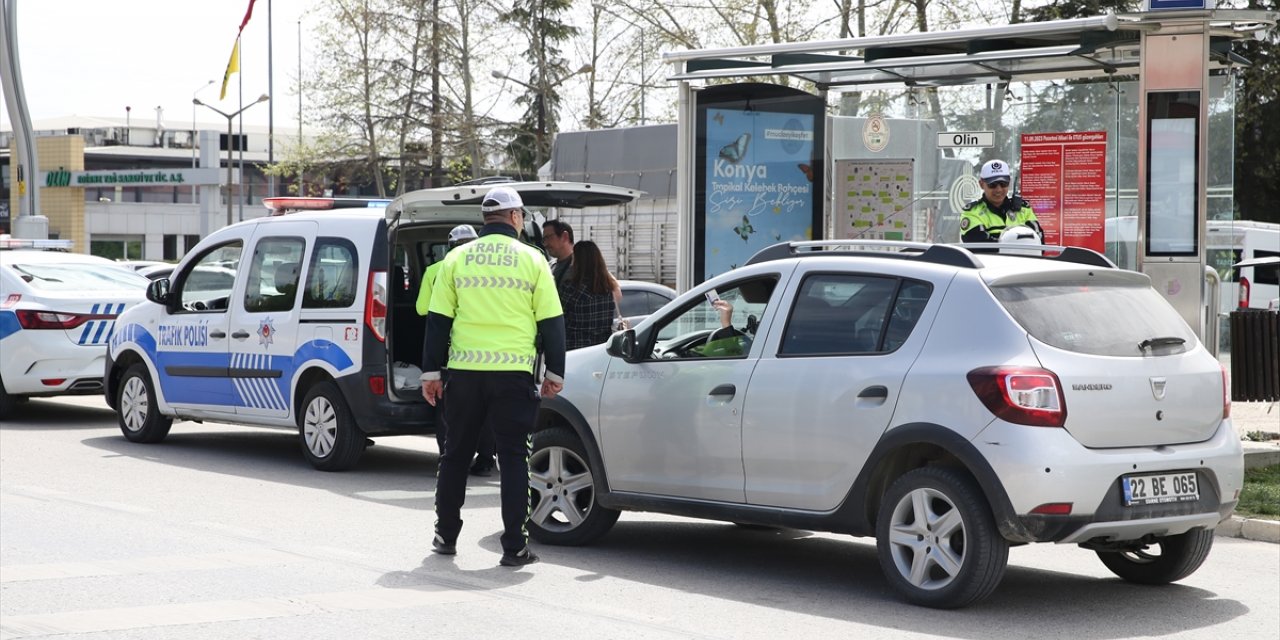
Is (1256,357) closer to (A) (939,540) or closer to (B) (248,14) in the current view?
(A) (939,540)

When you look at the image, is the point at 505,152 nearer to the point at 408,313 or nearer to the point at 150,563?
the point at 408,313

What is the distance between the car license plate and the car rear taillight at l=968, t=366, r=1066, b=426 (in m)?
0.44

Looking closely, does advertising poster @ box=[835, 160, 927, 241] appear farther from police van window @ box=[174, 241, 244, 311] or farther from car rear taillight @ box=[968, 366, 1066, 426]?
car rear taillight @ box=[968, 366, 1066, 426]

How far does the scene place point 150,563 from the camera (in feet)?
25.4

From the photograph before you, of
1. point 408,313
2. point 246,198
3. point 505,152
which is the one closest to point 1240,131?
point 505,152

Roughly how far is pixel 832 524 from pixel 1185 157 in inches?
205

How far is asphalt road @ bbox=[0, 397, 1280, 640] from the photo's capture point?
6461mm

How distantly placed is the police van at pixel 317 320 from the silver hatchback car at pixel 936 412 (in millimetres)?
2794

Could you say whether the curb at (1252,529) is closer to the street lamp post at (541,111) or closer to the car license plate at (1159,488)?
the car license plate at (1159,488)

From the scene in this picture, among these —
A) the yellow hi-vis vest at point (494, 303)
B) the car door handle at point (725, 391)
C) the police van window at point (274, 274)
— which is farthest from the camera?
the police van window at point (274, 274)

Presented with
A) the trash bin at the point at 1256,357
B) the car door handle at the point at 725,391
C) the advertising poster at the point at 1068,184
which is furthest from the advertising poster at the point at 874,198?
the car door handle at the point at 725,391

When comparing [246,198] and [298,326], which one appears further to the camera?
[246,198]

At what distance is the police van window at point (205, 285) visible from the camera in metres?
12.3

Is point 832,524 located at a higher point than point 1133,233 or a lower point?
lower
